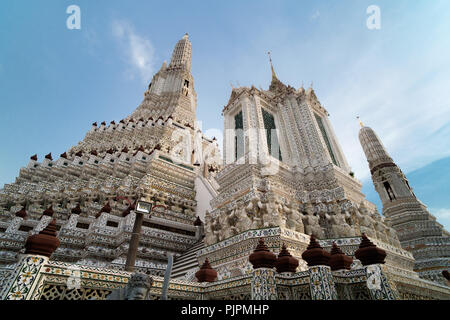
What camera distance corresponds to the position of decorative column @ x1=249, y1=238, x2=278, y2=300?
11.7 feet

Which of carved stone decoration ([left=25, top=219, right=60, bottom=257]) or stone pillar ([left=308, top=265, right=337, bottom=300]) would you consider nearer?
carved stone decoration ([left=25, top=219, right=60, bottom=257])

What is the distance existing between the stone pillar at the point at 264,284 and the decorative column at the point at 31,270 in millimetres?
2767

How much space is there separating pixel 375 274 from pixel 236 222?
551 cm

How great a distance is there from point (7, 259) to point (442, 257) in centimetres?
1951

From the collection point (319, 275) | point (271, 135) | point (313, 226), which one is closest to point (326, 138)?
point (271, 135)

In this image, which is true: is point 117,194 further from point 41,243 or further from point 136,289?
point 136,289

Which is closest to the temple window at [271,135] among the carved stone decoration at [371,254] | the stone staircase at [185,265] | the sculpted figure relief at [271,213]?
the sculpted figure relief at [271,213]

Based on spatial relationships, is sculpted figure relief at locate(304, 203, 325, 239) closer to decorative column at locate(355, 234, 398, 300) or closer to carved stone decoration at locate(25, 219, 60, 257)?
decorative column at locate(355, 234, 398, 300)

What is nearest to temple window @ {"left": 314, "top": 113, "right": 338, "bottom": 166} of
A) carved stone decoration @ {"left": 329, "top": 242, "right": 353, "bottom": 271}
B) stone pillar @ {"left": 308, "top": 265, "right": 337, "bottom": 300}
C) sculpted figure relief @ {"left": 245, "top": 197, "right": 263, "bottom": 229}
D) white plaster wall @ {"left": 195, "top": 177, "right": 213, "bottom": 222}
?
sculpted figure relief @ {"left": 245, "top": 197, "right": 263, "bottom": 229}

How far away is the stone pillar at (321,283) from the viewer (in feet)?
11.3

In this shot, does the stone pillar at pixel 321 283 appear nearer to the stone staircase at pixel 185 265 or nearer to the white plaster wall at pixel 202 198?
the stone staircase at pixel 185 265

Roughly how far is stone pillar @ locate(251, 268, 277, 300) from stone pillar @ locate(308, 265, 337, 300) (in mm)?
552

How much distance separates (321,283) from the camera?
3.52 metres

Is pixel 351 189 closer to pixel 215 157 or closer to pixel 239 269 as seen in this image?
pixel 239 269
